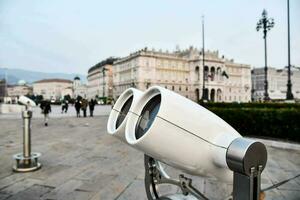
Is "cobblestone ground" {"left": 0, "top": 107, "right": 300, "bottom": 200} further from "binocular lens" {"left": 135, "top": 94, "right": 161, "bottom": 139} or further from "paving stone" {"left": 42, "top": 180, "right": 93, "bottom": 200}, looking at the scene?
"binocular lens" {"left": 135, "top": 94, "right": 161, "bottom": 139}

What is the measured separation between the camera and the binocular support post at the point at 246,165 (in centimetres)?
106

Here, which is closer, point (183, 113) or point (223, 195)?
point (183, 113)

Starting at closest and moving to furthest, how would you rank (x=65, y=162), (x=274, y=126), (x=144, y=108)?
(x=144, y=108) → (x=65, y=162) → (x=274, y=126)

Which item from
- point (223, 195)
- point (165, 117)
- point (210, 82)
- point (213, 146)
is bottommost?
point (223, 195)

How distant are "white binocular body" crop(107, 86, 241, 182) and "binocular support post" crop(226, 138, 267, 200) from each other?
0.06 metres

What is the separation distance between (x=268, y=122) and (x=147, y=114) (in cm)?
760

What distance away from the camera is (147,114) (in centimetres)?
129

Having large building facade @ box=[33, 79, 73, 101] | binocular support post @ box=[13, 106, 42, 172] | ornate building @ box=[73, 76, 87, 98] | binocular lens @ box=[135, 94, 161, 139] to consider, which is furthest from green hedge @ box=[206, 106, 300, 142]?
large building facade @ box=[33, 79, 73, 101]

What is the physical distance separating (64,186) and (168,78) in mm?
81263

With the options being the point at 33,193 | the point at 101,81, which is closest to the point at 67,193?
the point at 33,193

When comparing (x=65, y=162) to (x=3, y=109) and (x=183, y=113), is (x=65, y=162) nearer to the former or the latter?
(x=183, y=113)

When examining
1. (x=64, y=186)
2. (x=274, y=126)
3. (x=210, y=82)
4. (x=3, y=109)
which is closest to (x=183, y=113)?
(x=64, y=186)

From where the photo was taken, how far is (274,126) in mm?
7633

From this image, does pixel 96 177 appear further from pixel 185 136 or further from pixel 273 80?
pixel 273 80
